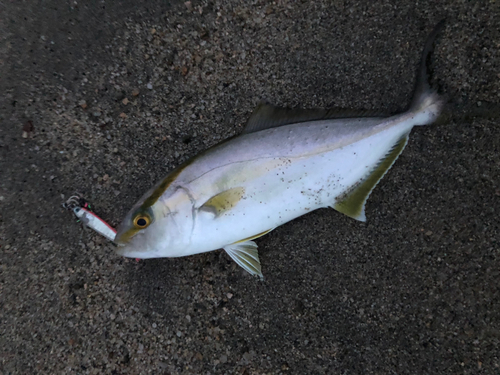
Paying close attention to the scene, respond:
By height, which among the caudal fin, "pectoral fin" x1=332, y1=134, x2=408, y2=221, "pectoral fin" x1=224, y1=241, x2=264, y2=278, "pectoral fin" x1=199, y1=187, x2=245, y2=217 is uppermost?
the caudal fin

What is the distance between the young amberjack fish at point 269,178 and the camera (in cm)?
150

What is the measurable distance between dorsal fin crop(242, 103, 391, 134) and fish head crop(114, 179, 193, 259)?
506mm

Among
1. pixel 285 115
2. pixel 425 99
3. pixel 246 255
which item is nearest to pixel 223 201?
pixel 246 255

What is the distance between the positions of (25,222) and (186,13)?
60.9 inches

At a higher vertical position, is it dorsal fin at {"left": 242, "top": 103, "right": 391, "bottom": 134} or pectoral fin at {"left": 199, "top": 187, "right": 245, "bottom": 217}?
dorsal fin at {"left": 242, "top": 103, "right": 391, "bottom": 134}

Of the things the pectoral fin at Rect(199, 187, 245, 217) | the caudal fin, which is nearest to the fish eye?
the pectoral fin at Rect(199, 187, 245, 217)

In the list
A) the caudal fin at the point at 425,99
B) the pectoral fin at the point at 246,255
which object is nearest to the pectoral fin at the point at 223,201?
the pectoral fin at the point at 246,255

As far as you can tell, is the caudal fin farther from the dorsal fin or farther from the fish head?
the fish head

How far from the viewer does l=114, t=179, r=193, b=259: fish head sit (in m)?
1.48

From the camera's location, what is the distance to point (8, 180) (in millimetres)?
1783

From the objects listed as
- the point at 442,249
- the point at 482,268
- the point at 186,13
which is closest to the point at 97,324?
the point at 186,13

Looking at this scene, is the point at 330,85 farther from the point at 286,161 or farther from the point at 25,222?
the point at 25,222

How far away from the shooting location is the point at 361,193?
5.41ft

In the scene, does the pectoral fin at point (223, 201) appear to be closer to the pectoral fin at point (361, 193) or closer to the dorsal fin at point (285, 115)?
the dorsal fin at point (285, 115)
